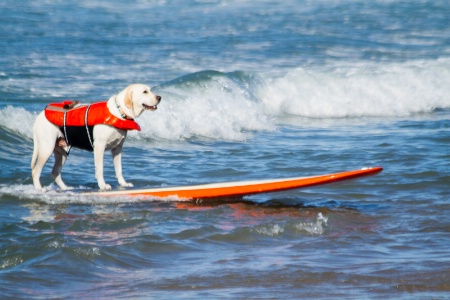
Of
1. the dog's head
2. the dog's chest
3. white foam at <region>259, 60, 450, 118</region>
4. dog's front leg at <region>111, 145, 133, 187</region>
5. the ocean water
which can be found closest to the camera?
the ocean water

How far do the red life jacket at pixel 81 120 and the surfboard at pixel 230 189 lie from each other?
1.95 feet

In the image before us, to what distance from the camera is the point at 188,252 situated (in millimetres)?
6895

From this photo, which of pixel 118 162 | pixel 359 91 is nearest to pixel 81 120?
pixel 118 162

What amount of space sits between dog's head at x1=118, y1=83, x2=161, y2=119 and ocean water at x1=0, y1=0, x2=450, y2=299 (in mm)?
918

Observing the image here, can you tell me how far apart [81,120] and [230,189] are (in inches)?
60.3

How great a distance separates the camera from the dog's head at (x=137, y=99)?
822 centimetres

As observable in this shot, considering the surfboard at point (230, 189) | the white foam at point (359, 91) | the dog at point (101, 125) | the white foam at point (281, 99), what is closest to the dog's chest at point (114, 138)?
the dog at point (101, 125)

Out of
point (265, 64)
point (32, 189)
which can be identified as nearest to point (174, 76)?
point (265, 64)

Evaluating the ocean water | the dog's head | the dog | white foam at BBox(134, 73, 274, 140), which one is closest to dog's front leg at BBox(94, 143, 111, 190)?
the dog

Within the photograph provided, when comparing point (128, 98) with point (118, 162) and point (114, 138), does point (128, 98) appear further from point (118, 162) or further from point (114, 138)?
point (118, 162)

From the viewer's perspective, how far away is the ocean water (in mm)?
6277

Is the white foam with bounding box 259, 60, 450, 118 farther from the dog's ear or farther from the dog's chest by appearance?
the dog's ear

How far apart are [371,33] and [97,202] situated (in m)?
16.2

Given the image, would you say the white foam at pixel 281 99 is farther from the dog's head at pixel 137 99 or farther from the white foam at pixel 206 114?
the dog's head at pixel 137 99
